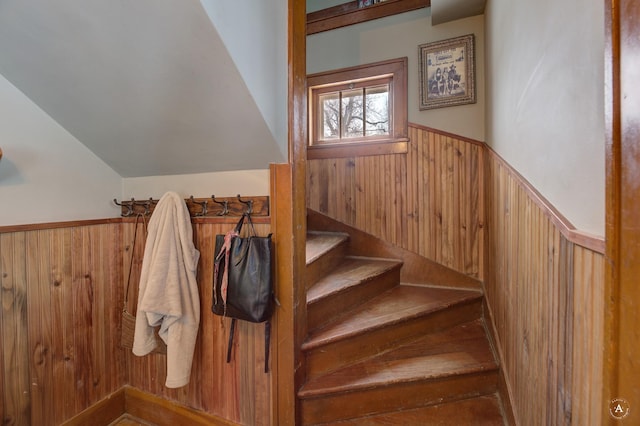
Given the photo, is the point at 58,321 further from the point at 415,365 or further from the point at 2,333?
the point at 415,365

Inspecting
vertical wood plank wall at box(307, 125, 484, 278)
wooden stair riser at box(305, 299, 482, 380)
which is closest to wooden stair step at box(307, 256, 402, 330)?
wooden stair riser at box(305, 299, 482, 380)

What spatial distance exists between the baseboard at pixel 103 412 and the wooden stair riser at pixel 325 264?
1307mm

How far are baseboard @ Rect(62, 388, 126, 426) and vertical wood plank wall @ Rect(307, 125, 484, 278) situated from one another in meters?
1.91

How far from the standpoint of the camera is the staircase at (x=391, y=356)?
4.53 ft

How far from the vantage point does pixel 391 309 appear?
176 cm

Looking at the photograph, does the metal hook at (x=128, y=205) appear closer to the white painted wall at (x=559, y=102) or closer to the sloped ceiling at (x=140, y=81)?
the sloped ceiling at (x=140, y=81)

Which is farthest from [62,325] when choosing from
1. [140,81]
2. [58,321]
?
[140,81]

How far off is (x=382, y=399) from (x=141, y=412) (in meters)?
1.43

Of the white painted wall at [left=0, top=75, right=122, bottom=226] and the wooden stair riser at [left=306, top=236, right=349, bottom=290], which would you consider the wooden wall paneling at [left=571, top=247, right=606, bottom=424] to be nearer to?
the wooden stair riser at [left=306, top=236, right=349, bottom=290]

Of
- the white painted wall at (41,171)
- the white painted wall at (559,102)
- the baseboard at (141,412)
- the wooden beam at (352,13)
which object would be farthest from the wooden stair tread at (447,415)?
the wooden beam at (352,13)

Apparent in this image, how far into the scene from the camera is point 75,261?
1.51 meters

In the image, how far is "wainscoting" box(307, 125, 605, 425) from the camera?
0.65 metres

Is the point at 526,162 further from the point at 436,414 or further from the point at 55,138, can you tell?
the point at 55,138

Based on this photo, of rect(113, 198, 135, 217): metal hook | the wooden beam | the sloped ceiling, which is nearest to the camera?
the sloped ceiling
